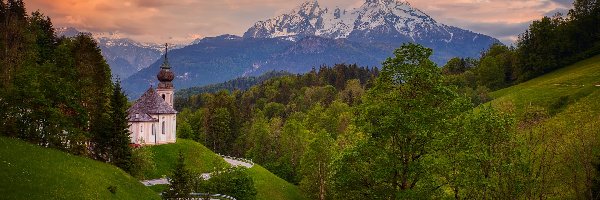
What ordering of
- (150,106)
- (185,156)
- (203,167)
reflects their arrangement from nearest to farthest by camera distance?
(203,167)
(185,156)
(150,106)

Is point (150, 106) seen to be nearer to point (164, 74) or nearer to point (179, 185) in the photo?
point (164, 74)

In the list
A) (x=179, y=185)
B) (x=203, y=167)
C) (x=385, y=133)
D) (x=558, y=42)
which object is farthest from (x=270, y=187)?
(x=558, y=42)

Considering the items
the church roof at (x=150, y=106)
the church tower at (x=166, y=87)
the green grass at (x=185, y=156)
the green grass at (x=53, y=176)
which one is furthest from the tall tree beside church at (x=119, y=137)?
the church tower at (x=166, y=87)

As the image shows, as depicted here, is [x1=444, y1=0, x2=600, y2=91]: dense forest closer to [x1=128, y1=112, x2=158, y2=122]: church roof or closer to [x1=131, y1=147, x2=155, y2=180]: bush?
[x1=128, y1=112, x2=158, y2=122]: church roof

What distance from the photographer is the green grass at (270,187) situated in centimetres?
7444

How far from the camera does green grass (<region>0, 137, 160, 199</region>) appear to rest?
106 feet

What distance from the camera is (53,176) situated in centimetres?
3600

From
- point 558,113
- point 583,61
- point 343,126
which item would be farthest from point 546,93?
point 343,126

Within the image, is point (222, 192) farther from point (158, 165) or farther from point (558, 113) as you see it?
point (558, 113)

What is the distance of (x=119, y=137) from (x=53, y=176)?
1710 cm

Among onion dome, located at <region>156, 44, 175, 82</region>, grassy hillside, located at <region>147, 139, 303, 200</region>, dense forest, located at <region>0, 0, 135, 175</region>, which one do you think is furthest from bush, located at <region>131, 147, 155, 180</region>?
onion dome, located at <region>156, 44, 175, 82</region>

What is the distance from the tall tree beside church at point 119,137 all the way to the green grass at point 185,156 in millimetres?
18860

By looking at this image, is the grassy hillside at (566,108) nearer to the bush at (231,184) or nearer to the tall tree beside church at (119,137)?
the bush at (231,184)

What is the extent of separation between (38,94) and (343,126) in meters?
82.8
